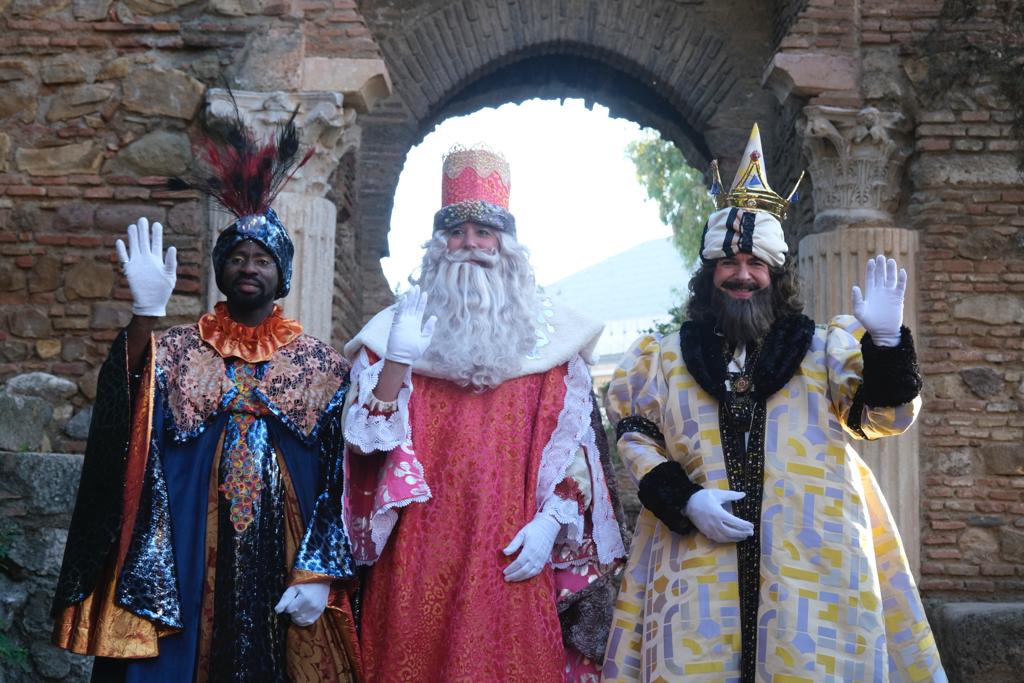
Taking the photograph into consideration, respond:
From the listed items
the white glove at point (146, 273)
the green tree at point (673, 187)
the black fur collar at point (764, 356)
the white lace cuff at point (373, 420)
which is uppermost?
the green tree at point (673, 187)

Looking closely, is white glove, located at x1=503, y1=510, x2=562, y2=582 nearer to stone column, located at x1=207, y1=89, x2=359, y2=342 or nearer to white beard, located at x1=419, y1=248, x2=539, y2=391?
white beard, located at x1=419, y1=248, x2=539, y2=391

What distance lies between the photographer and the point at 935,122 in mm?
7012

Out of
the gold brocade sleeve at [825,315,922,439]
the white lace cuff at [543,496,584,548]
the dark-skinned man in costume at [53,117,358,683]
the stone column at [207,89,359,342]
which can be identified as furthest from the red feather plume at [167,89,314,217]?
the stone column at [207,89,359,342]

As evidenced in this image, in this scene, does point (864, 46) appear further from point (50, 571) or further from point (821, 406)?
point (50, 571)

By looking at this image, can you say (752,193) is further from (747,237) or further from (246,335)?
(246,335)

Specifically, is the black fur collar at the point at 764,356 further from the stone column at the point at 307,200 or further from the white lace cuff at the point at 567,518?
the stone column at the point at 307,200

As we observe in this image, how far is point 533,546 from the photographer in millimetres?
4082

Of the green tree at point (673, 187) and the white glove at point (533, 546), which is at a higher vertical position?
the green tree at point (673, 187)

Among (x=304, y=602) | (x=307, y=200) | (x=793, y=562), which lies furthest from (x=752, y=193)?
(x=307, y=200)

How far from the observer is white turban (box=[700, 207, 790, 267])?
13.3ft

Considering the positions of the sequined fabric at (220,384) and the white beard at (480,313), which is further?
the white beard at (480,313)

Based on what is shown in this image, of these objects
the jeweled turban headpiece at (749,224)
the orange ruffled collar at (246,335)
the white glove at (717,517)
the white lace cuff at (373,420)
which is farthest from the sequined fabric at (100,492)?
the jeweled turban headpiece at (749,224)

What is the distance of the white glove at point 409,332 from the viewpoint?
4066 millimetres

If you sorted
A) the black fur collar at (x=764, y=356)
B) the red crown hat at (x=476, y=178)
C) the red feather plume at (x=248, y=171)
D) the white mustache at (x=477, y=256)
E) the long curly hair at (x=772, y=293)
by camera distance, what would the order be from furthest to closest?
1. the red crown hat at (x=476, y=178)
2. the white mustache at (x=477, y=256)
3. the red feather plume at (x=248, y=171)
4. the long curly hair at (x=772, y=293)
5. the black fur collar at (x=764, y=356)
